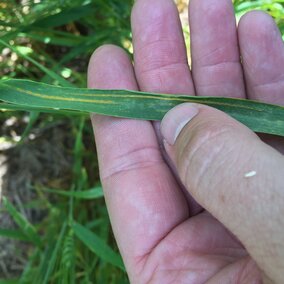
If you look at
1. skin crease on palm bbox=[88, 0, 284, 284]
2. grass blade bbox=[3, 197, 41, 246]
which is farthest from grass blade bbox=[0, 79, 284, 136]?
grass blade bbox=[3, 197, 41, 246]

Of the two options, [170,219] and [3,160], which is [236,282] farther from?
[3,160]

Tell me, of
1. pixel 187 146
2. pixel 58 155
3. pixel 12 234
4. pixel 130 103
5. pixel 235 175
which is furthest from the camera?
pixel 58 155

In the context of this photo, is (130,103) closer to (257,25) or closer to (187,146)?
(187,146)

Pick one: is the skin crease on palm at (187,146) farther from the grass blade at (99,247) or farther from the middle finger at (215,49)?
the grass blade at (99,247)

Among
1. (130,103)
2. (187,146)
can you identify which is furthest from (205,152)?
(130,103)

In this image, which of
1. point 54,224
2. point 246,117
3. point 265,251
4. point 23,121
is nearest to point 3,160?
point 23,121

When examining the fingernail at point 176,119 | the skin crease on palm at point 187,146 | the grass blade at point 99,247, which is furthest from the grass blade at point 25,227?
the fingernail at point 176,119
